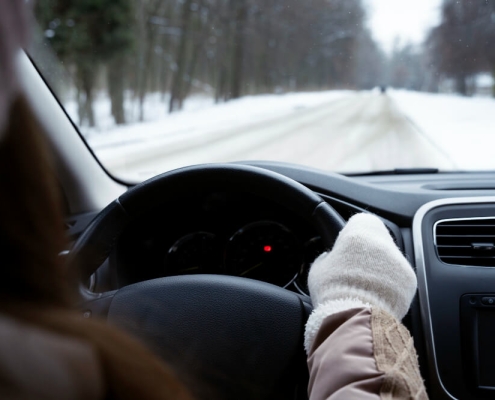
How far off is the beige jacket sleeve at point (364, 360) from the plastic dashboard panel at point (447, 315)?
109 centimetres

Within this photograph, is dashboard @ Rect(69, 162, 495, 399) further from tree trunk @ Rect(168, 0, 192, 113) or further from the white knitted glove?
tree trunk @ Rect(168, 0, 192, 113)

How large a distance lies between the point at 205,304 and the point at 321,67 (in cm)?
193

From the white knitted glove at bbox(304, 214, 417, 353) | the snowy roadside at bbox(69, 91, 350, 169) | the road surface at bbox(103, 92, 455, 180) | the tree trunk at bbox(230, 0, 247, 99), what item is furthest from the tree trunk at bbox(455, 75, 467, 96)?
the white knitted glove at bbox(304, 214, 417, 353)

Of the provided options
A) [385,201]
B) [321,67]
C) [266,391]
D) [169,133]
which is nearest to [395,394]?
[266,391]

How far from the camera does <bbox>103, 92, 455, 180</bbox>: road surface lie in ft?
11.6

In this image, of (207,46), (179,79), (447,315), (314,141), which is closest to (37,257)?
(447,315)

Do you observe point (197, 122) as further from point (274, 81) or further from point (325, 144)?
point (325, 144)

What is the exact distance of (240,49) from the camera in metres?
3.77

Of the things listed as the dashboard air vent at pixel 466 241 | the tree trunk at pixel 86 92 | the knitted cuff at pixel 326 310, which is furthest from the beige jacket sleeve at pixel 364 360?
the tree trunk at pixel 86 92

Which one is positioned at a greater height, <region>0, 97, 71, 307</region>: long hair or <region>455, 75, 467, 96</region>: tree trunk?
<region>455, 75, 467, 96</region>: tree trunk

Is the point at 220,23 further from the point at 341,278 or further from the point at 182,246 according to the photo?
the point at 341,278

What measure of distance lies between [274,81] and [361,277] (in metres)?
2.49

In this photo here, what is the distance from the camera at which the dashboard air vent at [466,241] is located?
8.91 ft

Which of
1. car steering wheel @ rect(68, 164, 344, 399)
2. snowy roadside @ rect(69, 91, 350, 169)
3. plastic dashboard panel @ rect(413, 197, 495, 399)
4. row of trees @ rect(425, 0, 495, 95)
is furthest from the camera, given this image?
snowy roadside @ rect(69, 91, 350, 169)
